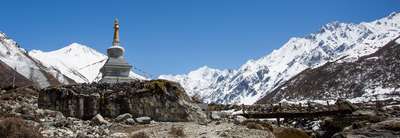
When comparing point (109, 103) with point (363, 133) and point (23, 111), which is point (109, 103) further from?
point (363, 133)

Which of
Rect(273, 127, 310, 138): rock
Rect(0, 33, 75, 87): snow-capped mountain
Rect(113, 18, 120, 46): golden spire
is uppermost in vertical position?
Rect(0, 33, 75, 87): snow-capped mountain

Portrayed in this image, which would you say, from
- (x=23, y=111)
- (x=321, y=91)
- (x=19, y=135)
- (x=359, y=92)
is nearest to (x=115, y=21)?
(x=23, y=111)

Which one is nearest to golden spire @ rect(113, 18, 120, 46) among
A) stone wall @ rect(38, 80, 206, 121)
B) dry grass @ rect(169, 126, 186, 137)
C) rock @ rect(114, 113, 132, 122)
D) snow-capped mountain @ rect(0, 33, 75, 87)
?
stone wall @ rect(38, 80, 206, 121)

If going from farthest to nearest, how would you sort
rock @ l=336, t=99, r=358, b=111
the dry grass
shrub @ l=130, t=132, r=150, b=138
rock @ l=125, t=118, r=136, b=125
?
rock @ l=336, t=99, r=358, b=111 < rock @ l=125, t=118, r=136, b=125 < the dry grass < shrub @ l=130, t=132, r=150, b=138

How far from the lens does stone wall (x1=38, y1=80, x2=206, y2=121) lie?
24281mm

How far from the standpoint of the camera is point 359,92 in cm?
16838

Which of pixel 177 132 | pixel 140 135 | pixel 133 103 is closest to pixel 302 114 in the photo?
pixel 133 103

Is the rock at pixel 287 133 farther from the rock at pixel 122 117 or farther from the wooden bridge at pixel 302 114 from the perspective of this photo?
the wooden bridge at pixel 302 114

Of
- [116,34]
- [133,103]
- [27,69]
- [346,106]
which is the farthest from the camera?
[27,69]

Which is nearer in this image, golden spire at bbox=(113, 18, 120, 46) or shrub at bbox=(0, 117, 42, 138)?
shrub at bbox=(0, 117, 42, 138)

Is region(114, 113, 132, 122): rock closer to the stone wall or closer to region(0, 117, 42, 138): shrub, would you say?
the stone wall

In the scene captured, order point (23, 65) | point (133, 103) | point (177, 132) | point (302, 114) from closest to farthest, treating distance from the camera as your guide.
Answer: point (177, 132), point (133, 103), point (302, 114), point (23, 65)

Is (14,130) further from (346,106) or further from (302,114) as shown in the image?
(346,106)

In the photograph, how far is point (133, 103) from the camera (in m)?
24.3
